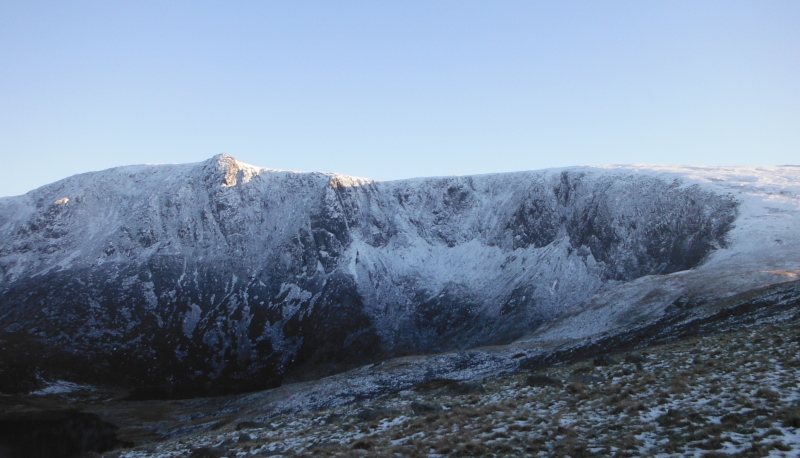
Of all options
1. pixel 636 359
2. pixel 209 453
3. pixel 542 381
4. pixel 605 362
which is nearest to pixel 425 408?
pixel 542 381

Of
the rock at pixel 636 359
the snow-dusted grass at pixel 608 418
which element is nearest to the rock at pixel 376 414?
the snow-dusted grass at pixel 608 418

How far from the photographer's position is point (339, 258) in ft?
482

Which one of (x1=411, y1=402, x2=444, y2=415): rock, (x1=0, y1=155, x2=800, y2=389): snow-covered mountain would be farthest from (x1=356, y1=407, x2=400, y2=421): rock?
(x1=0, y1=155, x2=800, y2=389): snow-covered mountain

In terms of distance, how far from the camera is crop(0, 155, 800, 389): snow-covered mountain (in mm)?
105319

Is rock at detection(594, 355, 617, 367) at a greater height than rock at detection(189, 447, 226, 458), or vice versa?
rock at detection(189, 447, 226, 458)

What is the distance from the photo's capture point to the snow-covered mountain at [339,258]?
105 meters

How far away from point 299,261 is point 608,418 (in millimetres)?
134455

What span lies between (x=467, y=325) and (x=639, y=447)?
4051 inches

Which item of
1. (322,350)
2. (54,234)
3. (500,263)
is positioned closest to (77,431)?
(322,350)

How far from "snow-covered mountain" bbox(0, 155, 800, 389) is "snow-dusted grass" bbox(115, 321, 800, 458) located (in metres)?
49.4

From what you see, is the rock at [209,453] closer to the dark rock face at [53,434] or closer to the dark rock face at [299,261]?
the dark rock face at [53,434]

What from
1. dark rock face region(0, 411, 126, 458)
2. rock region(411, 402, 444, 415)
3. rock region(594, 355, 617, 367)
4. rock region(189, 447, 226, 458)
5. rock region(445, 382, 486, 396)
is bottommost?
dark rock face region(0, 411, 126, 458)

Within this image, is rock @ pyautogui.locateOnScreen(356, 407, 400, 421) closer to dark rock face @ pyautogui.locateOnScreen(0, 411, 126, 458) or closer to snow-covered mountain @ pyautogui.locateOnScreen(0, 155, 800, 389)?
dark rock face @ pyautogui.locateOnScreen(0, 411, 126, 458)

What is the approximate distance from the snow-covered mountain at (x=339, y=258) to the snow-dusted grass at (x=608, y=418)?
49.4 metres
